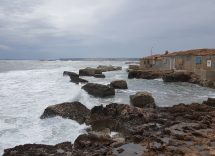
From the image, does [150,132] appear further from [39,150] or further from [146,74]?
[146,74]

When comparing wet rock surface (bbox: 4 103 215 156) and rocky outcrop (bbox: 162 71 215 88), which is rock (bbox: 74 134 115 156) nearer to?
wet rock surface (bbox: 4 103 215 156)

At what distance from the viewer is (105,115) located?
686 inches

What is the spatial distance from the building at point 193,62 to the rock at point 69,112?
20.8 m

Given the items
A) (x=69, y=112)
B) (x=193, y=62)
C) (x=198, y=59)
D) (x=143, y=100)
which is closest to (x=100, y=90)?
(x=143, y=100)

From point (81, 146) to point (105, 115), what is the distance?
5.55m

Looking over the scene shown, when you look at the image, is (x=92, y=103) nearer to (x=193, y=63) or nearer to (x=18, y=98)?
(x=18, y=98)

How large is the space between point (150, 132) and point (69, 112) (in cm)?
552

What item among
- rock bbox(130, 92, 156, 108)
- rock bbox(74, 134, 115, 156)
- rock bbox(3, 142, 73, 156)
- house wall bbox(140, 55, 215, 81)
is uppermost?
house wall bbox(140, 55, 215, 81)

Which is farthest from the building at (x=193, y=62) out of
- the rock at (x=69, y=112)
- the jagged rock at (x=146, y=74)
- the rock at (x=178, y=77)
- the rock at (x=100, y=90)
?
the rock at (x=69, y=112)

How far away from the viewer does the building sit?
34688 mm

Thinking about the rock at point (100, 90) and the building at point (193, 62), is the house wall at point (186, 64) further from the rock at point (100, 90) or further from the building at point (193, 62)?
the rock at point (100, 90)

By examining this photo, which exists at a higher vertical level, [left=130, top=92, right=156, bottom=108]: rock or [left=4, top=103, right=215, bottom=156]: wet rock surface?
[left=130, top=92, right=156, bottom=108]: rock

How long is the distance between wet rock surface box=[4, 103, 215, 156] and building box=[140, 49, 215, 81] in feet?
55.9

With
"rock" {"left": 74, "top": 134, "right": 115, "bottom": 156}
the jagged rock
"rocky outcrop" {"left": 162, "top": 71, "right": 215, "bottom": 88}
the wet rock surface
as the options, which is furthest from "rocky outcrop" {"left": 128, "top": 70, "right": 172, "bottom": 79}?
"rock" {"left": 74, "top": 134, "right": 115, "bottom": 156}
